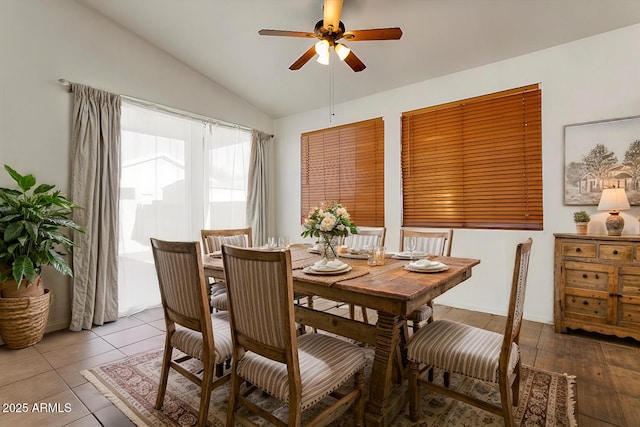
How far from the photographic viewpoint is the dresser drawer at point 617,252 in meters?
2.68

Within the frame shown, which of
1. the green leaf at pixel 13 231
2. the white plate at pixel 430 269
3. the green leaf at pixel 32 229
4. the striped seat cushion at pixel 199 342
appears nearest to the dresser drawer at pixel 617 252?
the white plate at pixel 430 269

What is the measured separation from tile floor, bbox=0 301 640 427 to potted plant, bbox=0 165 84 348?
21cm

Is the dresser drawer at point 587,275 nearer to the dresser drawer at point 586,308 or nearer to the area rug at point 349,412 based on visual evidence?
the dresser drawer at point 586,308

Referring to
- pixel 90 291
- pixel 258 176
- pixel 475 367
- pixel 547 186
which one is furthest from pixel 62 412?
pixel 547 186

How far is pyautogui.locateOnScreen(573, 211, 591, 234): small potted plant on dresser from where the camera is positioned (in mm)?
2957

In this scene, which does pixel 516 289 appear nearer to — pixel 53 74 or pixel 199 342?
pixel 199 342

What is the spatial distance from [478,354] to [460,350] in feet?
0.27

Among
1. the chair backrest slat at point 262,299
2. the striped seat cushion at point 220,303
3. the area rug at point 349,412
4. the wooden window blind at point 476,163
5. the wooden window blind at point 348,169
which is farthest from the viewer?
the wooden window blind at point 348,169

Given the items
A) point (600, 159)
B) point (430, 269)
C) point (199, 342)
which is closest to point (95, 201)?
point (199, 342)

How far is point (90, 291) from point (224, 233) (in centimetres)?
152

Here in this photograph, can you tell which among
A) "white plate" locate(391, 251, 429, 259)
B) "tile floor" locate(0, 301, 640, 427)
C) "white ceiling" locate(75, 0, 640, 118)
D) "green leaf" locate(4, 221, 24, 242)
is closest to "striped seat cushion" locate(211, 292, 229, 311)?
"tile floor" locate(0, 301, 640, 427)

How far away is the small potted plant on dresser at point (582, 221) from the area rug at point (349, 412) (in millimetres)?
1415

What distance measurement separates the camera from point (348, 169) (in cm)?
470

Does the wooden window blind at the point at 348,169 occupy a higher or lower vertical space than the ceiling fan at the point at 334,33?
lower
